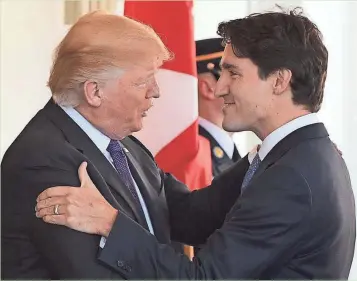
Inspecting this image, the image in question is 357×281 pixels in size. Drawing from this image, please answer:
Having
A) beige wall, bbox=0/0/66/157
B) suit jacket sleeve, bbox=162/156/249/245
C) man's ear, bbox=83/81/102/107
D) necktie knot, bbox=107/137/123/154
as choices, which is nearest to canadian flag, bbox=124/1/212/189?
suit jacket sleeve, bbox=162/156/249/245

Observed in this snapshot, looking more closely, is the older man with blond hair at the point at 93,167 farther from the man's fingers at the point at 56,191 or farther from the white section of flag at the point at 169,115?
the white section of flag at the point at 169,115

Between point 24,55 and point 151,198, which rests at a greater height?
point 24,55

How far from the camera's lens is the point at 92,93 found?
1531 mm

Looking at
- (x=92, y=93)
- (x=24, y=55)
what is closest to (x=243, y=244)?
(x=92, y=93)

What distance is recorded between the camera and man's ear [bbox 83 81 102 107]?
1521 millimetres

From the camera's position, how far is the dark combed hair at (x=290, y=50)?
59.0 inches

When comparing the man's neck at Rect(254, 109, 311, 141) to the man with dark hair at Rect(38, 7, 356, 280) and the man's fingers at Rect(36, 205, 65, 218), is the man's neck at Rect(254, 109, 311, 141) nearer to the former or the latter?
the man with dark hair at Rect(38, 7, 356, 280)

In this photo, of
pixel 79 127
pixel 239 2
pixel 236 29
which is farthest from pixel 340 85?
pixel 79 127

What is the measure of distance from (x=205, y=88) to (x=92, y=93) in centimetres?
113

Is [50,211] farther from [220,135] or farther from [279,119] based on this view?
[220,135]

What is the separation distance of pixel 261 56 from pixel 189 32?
900mm

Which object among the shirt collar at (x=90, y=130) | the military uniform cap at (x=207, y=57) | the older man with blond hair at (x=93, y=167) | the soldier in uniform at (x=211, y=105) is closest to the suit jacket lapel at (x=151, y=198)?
the older man with blond hair at (x=93, y=167)

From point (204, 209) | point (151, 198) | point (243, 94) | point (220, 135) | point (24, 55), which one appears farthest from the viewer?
point (24, 55)

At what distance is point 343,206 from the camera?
1.42m
